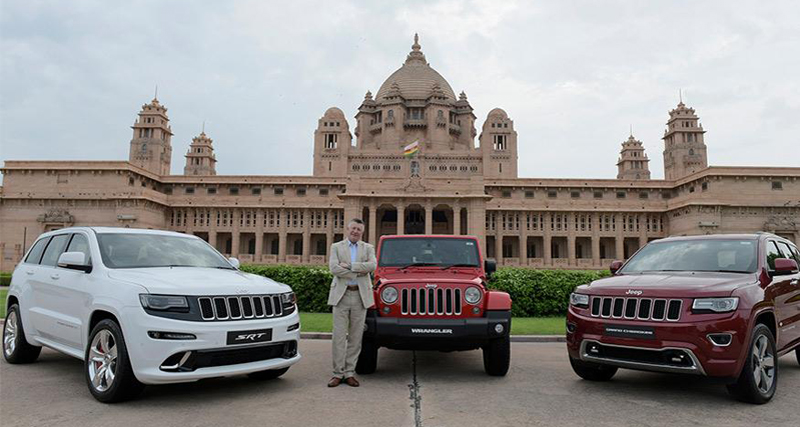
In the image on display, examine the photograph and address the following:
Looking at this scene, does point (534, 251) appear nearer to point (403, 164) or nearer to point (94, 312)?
point (403, 164)

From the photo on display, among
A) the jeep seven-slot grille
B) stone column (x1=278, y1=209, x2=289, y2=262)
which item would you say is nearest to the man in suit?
the jeep seven-slot grille

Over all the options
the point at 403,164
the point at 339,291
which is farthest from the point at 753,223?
the point at 339,291

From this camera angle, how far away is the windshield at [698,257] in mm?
6503

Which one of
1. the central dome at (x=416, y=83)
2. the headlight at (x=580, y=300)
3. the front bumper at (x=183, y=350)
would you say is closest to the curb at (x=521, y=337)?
the headlight at (x=580, y=300)

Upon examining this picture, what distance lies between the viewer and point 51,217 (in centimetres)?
4916

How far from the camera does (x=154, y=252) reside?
6625 millimetres

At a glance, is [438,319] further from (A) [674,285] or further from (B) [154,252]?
(B) [154,252]

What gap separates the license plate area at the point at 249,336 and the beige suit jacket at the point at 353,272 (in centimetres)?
114

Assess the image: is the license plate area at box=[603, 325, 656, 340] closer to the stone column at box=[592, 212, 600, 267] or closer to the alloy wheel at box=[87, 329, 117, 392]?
the alloy wheel at box=[87, 329, 117, 392]

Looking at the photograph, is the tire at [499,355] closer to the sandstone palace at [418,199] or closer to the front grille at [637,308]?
the front grille at [637,308]

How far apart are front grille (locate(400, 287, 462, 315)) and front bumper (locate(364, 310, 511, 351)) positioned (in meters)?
0.14

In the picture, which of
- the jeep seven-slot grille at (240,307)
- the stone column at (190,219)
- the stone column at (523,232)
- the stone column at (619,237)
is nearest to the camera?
the jeep seven-slot grille at (240,307)

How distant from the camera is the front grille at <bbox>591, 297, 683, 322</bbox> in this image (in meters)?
5.57

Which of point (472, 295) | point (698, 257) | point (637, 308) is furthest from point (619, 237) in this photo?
point (637, 308)
